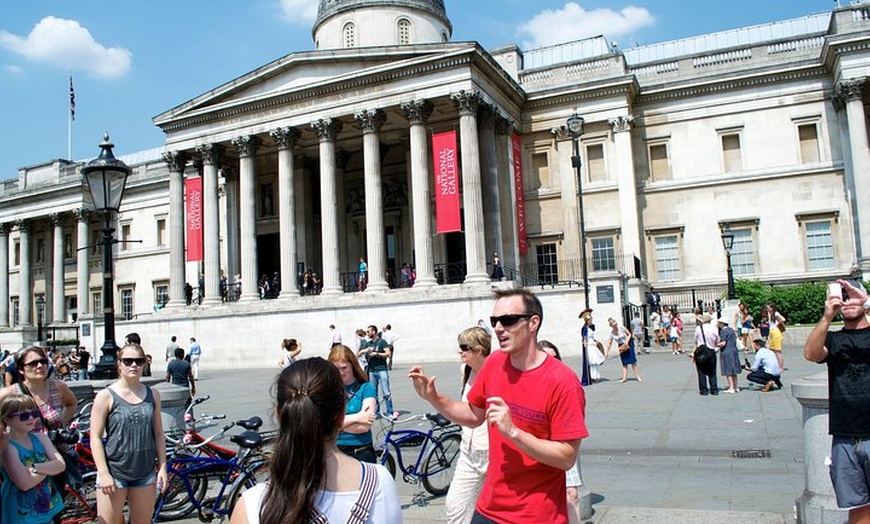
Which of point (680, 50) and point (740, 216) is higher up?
point (680, 50)

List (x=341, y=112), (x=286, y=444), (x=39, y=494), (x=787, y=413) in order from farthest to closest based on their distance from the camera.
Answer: (x=341, y=112)
(x=787, y=413)
(x=39, y=494)
(x=286, y=444)

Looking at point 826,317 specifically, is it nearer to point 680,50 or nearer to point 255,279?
point 255,279

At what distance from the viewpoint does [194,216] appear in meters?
34.3

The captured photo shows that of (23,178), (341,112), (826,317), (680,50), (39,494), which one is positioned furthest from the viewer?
(23,178)

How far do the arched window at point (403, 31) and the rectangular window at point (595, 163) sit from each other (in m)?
11.0

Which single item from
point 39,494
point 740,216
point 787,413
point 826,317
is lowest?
point 787,413

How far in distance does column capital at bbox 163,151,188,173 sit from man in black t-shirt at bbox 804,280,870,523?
34316 millimetres

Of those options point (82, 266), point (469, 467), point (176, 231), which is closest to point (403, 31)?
point (176, 231)

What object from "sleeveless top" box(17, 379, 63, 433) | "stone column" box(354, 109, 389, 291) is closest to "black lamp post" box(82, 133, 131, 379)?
"sleeveless top" box(17, 379, 63, 433)

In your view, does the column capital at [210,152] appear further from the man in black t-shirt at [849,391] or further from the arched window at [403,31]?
the man in black t-shirt at [849,391]

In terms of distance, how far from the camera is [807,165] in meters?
31.4

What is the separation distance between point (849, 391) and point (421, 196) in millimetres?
24604

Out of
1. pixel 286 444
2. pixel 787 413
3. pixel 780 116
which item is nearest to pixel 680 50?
pixel 780 116

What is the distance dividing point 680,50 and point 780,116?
10.6 metres
